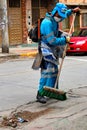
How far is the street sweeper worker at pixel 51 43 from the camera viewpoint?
8211mm

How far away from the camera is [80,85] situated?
11.0 m

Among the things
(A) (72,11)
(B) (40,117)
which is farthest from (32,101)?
(A) (72,11)

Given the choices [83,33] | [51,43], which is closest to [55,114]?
[51,43]

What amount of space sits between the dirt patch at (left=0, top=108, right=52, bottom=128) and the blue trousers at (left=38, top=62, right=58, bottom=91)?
2.24 ft

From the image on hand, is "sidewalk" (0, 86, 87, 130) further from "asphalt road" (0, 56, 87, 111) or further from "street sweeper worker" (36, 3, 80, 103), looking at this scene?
"asphalt road" (0, 56, 87, 111)

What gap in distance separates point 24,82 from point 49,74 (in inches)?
131

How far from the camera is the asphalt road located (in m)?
9.19

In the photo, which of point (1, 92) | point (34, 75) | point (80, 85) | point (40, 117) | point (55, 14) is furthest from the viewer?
point (34, 75)

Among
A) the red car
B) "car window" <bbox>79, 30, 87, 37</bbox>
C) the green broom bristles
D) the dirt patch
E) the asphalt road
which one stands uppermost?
the green broom bristles

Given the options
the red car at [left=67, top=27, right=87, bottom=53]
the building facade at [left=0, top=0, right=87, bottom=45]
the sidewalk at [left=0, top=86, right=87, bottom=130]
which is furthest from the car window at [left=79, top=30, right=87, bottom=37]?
the sidewalk at [left=0, top=86, right=87, bottom=130]

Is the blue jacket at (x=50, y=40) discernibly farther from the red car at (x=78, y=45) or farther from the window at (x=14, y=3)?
the window at (x=14, y=3)

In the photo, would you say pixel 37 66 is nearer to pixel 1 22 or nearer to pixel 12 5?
pixel 1 22

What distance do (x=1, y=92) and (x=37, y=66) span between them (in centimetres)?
197

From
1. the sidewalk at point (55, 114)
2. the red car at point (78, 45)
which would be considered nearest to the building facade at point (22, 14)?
the red car at point (78, 45)
